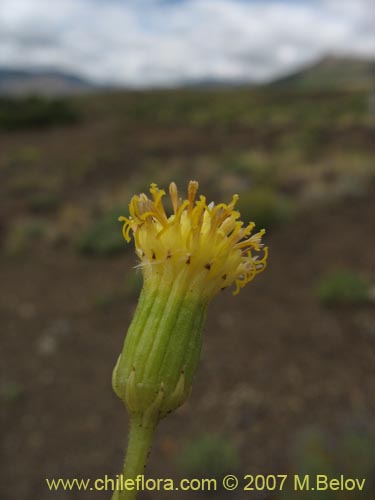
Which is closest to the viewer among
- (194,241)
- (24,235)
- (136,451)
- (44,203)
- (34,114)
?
(136,451)

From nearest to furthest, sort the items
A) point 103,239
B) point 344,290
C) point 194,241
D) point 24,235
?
point 194,241
point 344,290
point 103,239
point 24,235

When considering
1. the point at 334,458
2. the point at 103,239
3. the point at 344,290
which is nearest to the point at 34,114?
the point at 103,239

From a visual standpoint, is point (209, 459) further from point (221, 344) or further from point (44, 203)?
point (44, 203)

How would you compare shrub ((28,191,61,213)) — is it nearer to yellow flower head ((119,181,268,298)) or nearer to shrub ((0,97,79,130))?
yellow flower head ((119,181,268,298))

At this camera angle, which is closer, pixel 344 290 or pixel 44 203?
pixel 344 290

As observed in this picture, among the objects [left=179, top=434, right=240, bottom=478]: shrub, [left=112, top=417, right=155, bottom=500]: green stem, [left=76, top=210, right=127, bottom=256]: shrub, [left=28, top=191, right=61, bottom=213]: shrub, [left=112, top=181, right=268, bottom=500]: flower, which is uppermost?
[left=28, top=191, right=61, bottom=213]: shrub

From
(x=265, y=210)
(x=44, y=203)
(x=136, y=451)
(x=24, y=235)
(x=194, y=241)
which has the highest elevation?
(x=44, y=203)

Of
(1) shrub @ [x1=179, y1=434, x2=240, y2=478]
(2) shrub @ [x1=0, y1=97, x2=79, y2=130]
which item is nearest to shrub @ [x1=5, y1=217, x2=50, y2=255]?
(1) shrub @ [x1=179, y1=434, x2=240, y2=478]

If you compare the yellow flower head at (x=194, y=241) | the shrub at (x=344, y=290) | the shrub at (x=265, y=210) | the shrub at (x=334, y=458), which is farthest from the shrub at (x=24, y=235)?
the yellow flower head at (x=194, y=241)
